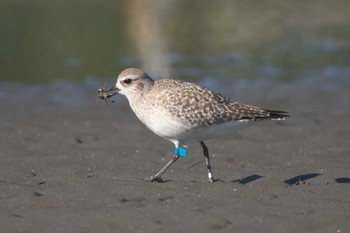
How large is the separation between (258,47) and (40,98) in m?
6.38

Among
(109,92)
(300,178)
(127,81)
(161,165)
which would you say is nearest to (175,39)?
(161,165)

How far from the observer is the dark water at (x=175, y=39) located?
1870 cm

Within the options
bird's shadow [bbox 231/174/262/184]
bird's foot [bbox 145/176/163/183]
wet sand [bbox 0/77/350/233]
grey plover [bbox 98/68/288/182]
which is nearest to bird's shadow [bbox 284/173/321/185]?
wet sand [bbox 0/77/350/233]

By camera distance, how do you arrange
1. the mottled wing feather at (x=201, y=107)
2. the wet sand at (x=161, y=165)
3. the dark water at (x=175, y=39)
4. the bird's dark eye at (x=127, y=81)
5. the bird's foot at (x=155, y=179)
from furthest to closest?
1. the dark water at (x=175, y=39)
2. the bird's dark eye at (x=127, y=81)
3. the bird's foot at (x=155, y=179)
4. the mottled wing feather at (x=201, y=107)
5. the wet sand at (x=161, y=165)

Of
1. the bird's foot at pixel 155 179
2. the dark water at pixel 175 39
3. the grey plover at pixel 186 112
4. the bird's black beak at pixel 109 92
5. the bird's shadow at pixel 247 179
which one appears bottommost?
the bird's shadow at pixel 247 179

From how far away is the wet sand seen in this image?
854cm

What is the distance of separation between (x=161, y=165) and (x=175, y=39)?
1069 cm

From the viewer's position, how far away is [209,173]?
407 inches

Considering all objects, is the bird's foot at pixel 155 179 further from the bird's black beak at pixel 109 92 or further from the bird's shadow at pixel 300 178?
the bird's shadow at pixel 300 178

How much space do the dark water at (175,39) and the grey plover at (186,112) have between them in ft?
24.6

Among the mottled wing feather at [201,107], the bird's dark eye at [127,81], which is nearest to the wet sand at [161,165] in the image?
the mottled wing feather at [201,107]

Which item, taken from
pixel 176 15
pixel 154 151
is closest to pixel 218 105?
pixel 154 151

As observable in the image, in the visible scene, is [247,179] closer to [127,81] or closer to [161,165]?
[161,165]

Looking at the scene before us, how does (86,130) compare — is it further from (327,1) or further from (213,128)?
(327,1)
